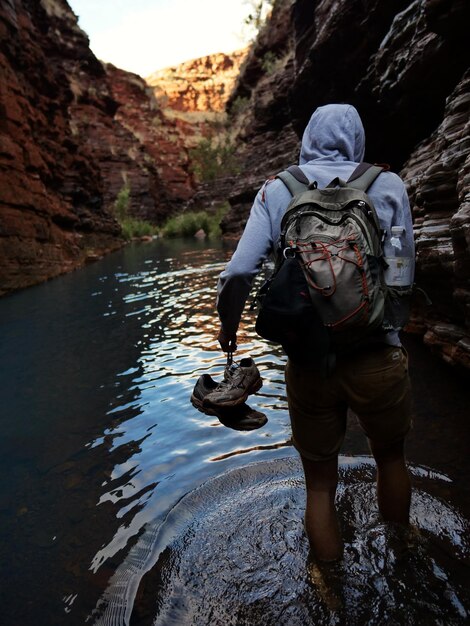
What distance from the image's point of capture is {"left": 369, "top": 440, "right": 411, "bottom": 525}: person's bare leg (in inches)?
80.0

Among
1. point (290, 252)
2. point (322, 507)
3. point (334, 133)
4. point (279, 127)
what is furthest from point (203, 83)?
point (322, 507)

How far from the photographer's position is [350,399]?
6.13ft

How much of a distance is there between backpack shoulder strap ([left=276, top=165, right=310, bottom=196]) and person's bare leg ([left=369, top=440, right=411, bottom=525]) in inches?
42.7

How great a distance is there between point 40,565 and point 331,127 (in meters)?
2.43

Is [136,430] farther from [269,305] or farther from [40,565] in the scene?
[269,305]

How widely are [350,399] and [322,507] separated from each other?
0.49 metres

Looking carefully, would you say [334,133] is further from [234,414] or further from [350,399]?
[234,414]

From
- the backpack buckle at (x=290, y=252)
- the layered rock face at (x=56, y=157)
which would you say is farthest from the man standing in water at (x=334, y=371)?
the layered rock face at (x=56, y=157)

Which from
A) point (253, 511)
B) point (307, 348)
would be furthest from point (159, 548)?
point (307, 348)

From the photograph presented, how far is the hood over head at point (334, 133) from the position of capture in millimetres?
1905

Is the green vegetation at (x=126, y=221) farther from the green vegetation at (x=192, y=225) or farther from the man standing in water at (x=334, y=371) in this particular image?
the man standing in water at (x=334, y=371)

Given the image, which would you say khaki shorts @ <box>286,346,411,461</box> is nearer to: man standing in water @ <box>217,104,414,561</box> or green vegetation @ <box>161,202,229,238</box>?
man standing in water @ <box>217,104,414,561</box>

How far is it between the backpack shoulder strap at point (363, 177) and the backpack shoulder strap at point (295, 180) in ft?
0.55

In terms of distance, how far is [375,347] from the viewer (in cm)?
184
